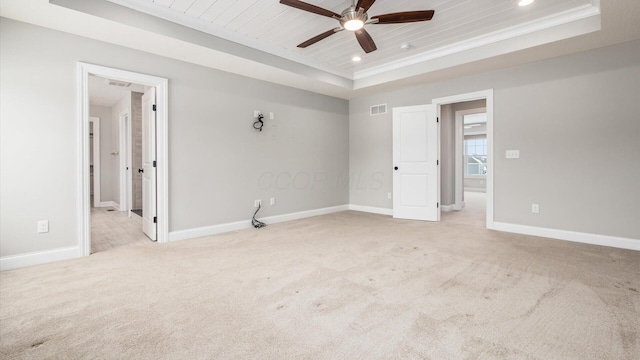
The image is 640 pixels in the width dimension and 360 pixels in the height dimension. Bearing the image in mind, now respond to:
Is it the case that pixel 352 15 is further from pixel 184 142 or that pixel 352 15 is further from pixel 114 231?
pixel 114 231

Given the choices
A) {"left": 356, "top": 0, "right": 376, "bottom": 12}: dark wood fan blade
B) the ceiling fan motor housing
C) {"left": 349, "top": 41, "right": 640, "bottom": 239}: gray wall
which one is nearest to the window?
{"left": 349, "top": 41, "right": 640, "bottom": 239}: gray wall

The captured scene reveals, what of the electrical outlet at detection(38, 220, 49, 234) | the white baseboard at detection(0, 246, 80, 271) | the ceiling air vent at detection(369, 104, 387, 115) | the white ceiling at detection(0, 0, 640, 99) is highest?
the white ceiling at detection(0, 0, 640, 99)

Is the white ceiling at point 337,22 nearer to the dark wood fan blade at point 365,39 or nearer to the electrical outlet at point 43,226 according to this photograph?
the dark wood fan blade at point 365,39

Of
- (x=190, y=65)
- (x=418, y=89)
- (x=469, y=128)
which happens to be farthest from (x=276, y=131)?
(x=469, y=128)

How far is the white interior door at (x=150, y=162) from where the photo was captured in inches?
151

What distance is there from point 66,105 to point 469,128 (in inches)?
525

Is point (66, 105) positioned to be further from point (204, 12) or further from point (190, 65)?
point (204, 12)

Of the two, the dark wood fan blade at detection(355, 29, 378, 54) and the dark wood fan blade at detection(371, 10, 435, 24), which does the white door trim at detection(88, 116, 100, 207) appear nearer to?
the dark wood fan blade at detection(355, 29, 378, 54)

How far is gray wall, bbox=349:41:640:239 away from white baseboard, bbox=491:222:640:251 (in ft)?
0.19

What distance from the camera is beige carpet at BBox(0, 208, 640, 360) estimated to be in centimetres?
163

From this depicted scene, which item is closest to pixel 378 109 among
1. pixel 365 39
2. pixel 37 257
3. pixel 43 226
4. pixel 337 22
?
pixel 337 22

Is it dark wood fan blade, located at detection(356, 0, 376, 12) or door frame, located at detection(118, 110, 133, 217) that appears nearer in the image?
dark wood fan blade, located at detection(356, 0, 376, 12)

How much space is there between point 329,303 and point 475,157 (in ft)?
41.0

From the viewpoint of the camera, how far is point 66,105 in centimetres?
309
